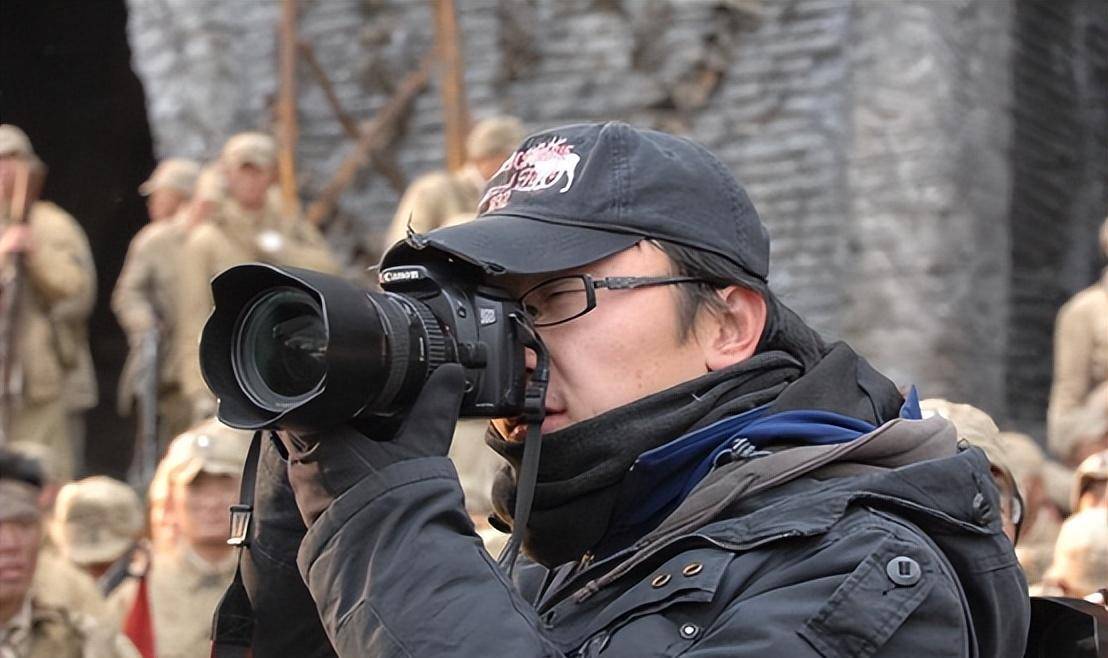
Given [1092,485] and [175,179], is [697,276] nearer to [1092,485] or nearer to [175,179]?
[1092,485]

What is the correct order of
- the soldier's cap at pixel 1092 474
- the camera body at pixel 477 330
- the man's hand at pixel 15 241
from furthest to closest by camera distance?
the man's hand at pixel 15 241 < the soldier's cap at pixel 1092 474 < the camera body at pixel 477 330

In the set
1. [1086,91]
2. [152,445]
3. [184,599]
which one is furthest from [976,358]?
[184,599]

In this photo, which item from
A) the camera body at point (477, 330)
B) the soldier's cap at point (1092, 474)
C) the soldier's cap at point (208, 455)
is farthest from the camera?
the soldier's cap at point (1092, 474)

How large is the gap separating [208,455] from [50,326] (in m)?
3.97

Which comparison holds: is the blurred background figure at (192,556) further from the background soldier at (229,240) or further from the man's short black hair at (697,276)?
the background soldier at (229,240)

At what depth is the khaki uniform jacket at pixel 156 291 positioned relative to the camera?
892 centimetres

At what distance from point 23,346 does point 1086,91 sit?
568 centimetres

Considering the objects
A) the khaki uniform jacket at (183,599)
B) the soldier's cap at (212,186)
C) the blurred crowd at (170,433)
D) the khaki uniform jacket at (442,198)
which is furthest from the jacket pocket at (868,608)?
the soldier's cap at (212,186)

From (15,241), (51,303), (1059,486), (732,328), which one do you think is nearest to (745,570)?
(732,328)

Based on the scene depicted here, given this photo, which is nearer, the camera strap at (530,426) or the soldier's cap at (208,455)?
the camera strap at (530,426)

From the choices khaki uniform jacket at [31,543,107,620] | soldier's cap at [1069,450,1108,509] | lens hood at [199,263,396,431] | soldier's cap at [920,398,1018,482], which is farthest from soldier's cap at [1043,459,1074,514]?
lens hood at [199,263,396,431]

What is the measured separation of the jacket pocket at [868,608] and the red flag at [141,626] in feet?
10.7

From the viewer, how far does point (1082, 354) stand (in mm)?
7719

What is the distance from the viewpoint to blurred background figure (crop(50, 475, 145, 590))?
614 centimetres
